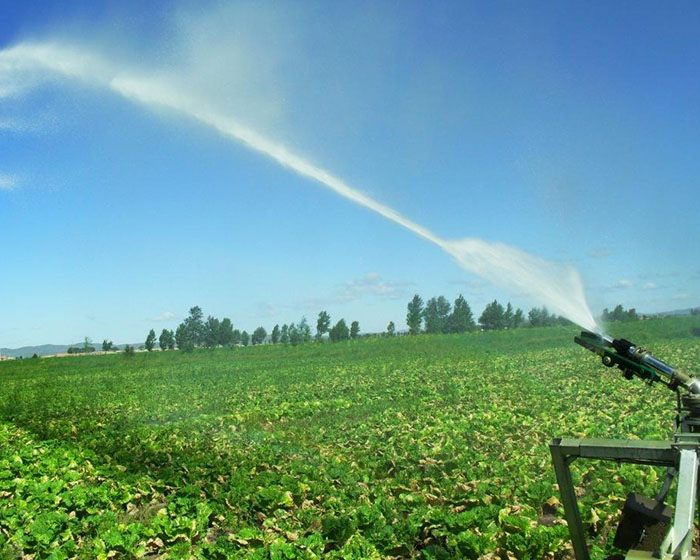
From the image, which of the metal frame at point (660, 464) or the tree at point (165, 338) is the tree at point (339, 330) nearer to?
the tree at point (165, 338)

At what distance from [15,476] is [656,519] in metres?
9.45

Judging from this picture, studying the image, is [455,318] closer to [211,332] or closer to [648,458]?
[211,332]

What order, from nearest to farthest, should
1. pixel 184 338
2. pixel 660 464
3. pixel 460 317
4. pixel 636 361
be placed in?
pixel 660 464, pixel 636 361, pixel 184 338, pixel 460 317

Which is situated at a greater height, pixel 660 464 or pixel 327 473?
pixel 660 464

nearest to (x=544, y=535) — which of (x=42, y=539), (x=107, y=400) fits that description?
(x=42, y=539)

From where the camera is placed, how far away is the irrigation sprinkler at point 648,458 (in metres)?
2.81

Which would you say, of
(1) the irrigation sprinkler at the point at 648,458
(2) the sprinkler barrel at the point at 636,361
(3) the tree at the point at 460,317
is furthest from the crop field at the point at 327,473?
(3) the tree at the point at 460,317

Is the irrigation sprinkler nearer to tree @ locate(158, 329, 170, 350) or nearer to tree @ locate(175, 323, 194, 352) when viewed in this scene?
tree @ locate(175, 323, 194, 352)

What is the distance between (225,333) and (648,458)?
68622 mm

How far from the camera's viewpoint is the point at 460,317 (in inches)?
3314

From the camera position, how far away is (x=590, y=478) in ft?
25.1

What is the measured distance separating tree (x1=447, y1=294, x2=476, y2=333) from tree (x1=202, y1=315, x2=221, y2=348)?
32.0 metres

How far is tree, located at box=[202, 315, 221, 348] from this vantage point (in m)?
65.0

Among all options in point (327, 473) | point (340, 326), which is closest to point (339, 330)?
point (340, 326)
